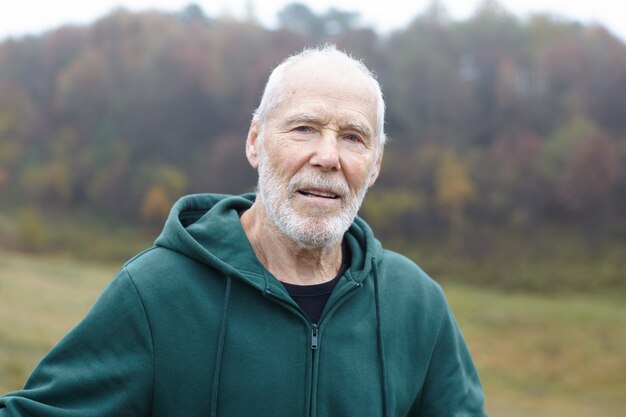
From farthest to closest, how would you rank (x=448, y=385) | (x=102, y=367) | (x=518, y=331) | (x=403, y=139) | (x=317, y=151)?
(x=403, y=139)
(x=518, y=331)
(x=448, y=385)
(x=317, y=151)
(x=102, y=367)

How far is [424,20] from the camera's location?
4281 cm

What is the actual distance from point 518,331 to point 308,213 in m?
27.9

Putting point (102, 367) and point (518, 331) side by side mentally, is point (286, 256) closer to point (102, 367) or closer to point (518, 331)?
point (102, 367)

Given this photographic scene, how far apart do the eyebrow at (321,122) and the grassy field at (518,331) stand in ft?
44.3

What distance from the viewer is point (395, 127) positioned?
128ft

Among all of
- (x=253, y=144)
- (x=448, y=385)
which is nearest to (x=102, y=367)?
(x=253, y=144)

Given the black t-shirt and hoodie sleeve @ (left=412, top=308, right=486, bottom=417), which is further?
hoodie sleeve @ (left=412, top=308, right=486, bottom=417)

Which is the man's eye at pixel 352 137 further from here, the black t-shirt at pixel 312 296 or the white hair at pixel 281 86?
the black t-shirt at pixel 312 296

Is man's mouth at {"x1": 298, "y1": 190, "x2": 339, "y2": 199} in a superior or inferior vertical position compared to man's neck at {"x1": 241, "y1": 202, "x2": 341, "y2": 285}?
superior

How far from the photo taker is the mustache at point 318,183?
2.47m

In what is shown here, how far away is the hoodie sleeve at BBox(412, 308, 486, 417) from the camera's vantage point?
2691 mm

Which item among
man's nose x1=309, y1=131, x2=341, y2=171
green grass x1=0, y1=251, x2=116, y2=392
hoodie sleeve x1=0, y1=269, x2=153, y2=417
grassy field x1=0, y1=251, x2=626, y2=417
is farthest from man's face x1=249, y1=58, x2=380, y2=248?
grassy field x1=0, y1=251, x2=626, y2=417

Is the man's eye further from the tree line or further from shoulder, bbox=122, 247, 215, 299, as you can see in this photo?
the tree line

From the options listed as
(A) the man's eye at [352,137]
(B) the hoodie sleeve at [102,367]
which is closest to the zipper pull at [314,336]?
(B) the hoodie sleeve at [102,367]
